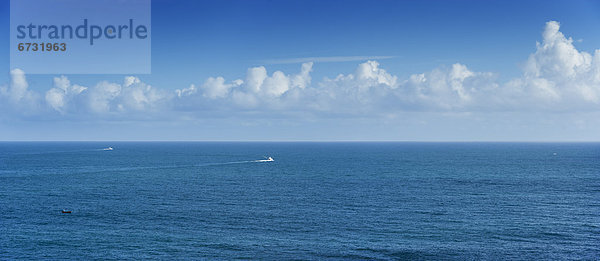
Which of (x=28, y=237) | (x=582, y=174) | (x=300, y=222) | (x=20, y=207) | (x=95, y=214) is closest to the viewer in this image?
(x=28, y=237)

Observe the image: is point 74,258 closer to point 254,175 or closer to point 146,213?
point 146,213

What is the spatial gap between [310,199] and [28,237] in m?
66.0

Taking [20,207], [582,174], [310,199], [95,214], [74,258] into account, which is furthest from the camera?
[582,174]

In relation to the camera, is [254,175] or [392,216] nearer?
[392,216]

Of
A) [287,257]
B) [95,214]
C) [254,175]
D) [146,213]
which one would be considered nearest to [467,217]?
[287,257]

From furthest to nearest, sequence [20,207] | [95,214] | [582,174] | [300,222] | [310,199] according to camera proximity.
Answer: [582,174]
[310,199]
[20,207]
[95,214]
[300,222]

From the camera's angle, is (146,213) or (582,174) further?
(582,174)

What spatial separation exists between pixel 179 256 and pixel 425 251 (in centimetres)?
4053

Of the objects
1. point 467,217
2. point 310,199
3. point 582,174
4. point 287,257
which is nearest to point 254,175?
point 310,199

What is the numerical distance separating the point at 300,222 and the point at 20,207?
68649 mm

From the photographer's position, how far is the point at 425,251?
77500 millimetres

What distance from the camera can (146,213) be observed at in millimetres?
105688

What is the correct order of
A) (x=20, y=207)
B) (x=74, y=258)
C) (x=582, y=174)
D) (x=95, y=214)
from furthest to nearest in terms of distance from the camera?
(x=582, y=174) → (x=20, y=207) → (x=95, y=214) → (x=74, y=258)

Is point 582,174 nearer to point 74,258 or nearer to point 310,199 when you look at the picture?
point 310,199
